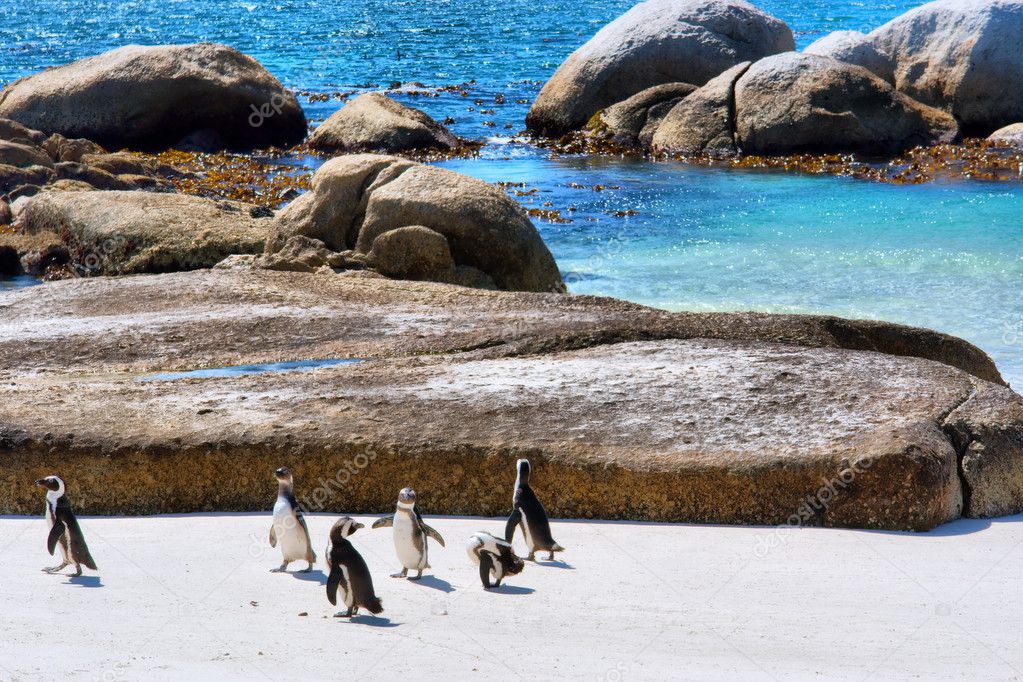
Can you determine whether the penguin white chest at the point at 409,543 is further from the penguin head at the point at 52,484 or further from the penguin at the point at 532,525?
the penguin head at the point at 52,484

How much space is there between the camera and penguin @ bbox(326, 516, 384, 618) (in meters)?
5.35

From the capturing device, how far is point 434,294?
34.0 feet

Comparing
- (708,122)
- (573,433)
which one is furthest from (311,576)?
(708,122)

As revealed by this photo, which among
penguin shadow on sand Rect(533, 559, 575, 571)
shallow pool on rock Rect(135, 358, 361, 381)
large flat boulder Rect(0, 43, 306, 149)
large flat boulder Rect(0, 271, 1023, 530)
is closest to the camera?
penguin shadow on sand Rect(533, 559, 575, 571)

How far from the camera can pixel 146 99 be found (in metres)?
23.3

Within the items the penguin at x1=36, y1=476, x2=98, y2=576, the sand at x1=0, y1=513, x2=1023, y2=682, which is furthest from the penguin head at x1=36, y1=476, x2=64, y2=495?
the sand at x1=0, y1=513, x2=1023, y2=682

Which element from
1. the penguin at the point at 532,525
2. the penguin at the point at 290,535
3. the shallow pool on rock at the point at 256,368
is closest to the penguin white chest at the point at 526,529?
the penguin at the point at 532,525

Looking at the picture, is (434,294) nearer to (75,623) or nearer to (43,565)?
(43,565)

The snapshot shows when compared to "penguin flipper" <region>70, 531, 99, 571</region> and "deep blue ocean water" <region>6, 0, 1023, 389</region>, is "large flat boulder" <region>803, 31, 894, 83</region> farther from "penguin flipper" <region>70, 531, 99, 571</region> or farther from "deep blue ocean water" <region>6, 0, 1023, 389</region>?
"penguin flipper" <region>70, 531, 99, 571</region>

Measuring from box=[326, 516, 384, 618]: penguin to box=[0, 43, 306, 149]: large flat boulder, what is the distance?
19.4 metres

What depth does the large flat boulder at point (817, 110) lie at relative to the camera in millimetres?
22250

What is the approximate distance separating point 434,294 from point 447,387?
2.94 meters

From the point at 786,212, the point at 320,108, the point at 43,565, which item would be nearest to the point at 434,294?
the point at 43,565

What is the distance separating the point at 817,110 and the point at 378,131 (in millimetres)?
7879
